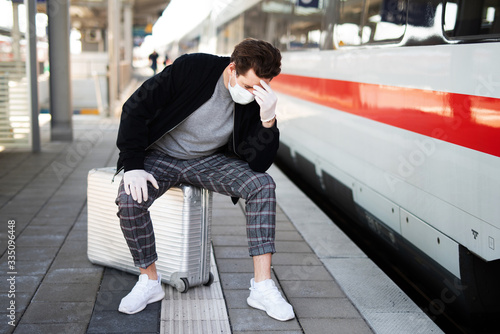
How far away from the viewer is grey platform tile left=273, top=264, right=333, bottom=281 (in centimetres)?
346

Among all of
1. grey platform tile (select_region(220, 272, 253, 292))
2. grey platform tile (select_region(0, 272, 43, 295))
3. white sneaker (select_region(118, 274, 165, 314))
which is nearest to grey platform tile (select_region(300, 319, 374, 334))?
grey platform tile (select_region(220, 272, 253, 292))

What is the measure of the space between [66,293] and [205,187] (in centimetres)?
88

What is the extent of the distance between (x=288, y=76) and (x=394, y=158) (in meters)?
3.27

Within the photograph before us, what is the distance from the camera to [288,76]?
6.88 meters

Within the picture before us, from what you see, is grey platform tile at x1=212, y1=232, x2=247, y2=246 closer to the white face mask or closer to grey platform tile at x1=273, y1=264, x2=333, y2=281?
grey platform tile at x1=273, y1=264, x2=333, y2=281

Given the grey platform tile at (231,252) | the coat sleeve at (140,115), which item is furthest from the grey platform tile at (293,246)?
the coat sleeve at (140,115)

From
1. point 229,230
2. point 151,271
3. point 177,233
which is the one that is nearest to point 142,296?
point 151,271

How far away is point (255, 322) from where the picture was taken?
2.87m

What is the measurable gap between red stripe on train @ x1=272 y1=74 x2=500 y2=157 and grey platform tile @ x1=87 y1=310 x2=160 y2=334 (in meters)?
1.68

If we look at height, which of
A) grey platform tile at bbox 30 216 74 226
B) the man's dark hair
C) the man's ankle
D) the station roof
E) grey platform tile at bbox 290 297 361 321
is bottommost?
grey platform tile at bbox 30 216 74 226

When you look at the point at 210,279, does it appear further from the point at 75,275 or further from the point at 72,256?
the point at 72,256

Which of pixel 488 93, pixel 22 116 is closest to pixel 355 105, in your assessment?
pixel 488 93

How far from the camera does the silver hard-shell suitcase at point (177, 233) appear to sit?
3.09m

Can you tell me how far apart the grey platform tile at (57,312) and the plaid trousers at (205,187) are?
0.33m
